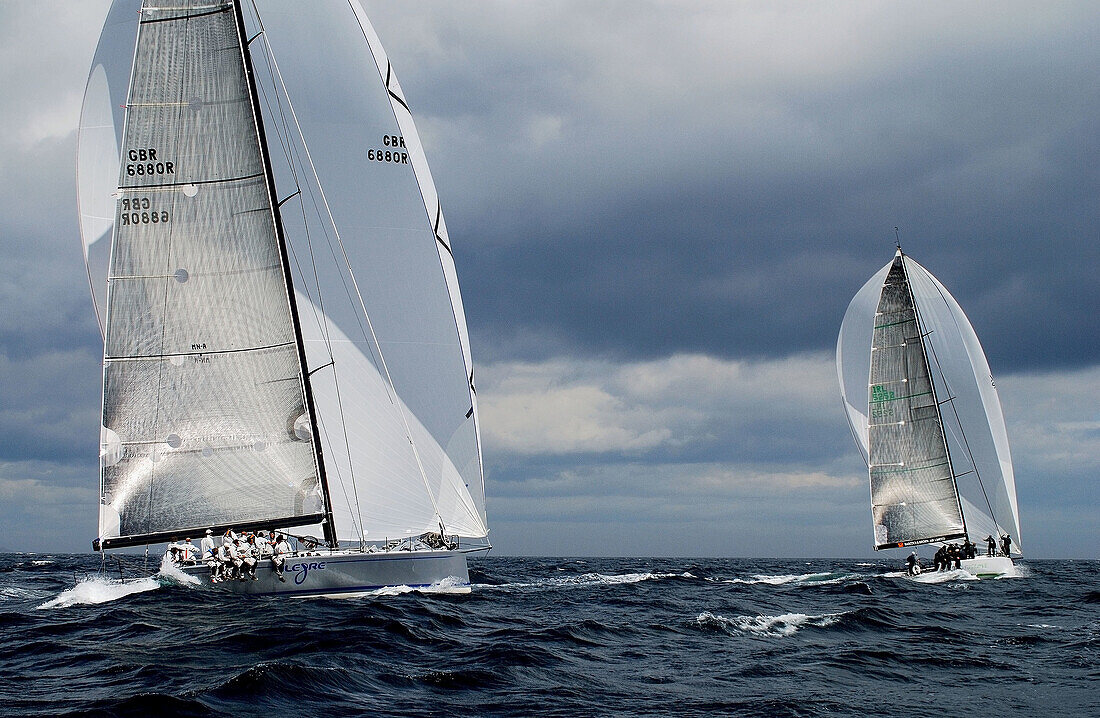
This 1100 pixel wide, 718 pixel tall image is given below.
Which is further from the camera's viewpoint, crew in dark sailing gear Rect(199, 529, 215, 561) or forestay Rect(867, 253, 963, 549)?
forestay Rect(867, 253, 963, 549)

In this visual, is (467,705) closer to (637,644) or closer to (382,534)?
(637,644)

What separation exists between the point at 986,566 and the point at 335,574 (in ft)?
94.0

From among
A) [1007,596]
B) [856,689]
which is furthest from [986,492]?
[856,689]

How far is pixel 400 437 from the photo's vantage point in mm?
24391

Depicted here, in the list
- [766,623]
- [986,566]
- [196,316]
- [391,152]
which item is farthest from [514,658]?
[986,566]

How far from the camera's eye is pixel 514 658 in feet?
48.6

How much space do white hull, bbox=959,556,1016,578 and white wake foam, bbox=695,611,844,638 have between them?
1765 cm

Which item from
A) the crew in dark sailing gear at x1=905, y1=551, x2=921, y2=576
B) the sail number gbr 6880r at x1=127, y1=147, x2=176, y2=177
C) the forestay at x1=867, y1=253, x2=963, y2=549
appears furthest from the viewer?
the forestay at x1=867, y1=253, x2=963, y2=549

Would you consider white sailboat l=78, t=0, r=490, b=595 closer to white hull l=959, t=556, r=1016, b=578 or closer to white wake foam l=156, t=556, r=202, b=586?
white wake foam l=156, t=556, r=202, b=586

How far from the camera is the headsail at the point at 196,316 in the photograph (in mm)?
20797

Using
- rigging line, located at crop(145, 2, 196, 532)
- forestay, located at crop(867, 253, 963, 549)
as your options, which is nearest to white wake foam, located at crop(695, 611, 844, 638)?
rigging line, located at crop(145, 2, 196, 532)

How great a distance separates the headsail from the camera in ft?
68.2

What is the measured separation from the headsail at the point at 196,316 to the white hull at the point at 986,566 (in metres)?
27.8

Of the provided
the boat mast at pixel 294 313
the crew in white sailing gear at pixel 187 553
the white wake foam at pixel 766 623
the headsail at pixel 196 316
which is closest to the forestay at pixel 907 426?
the white wake foam at pixel 766 623
